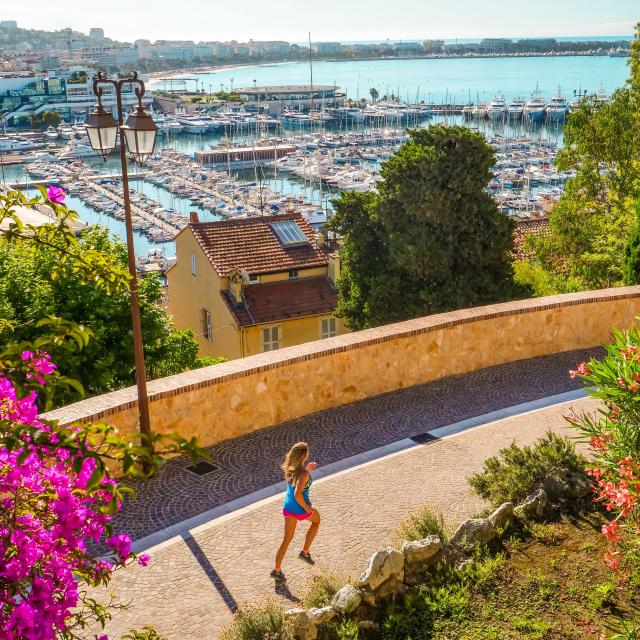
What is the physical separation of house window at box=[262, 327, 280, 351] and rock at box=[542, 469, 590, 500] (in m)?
22.1

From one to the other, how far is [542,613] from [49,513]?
12.8ft

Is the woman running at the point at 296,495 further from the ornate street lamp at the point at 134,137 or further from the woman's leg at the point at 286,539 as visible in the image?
the ornate street lamp at the point at 134,137

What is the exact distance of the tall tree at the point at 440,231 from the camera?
21500mm

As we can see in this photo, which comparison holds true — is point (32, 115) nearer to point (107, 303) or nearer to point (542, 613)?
A: point (107, 303)

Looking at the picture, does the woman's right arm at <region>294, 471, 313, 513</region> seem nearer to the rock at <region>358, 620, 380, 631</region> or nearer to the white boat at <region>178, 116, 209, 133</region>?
the rock at <region>358, 620, 380, 631</region>

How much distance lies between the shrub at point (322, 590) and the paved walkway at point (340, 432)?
204 cm

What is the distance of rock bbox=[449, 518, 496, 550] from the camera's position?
688 cm

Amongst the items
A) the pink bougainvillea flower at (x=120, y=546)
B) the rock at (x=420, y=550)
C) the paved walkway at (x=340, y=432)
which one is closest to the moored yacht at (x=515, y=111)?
the paved walkway at (x=340, y=432)

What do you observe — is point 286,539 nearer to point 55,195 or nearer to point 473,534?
point 473,534

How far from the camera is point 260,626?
225 inches

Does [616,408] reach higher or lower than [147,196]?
higher

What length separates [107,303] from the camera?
58.7ft

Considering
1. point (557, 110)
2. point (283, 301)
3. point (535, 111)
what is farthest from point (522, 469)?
point (535, 111)

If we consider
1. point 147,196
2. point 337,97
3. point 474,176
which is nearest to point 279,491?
point 474,176
